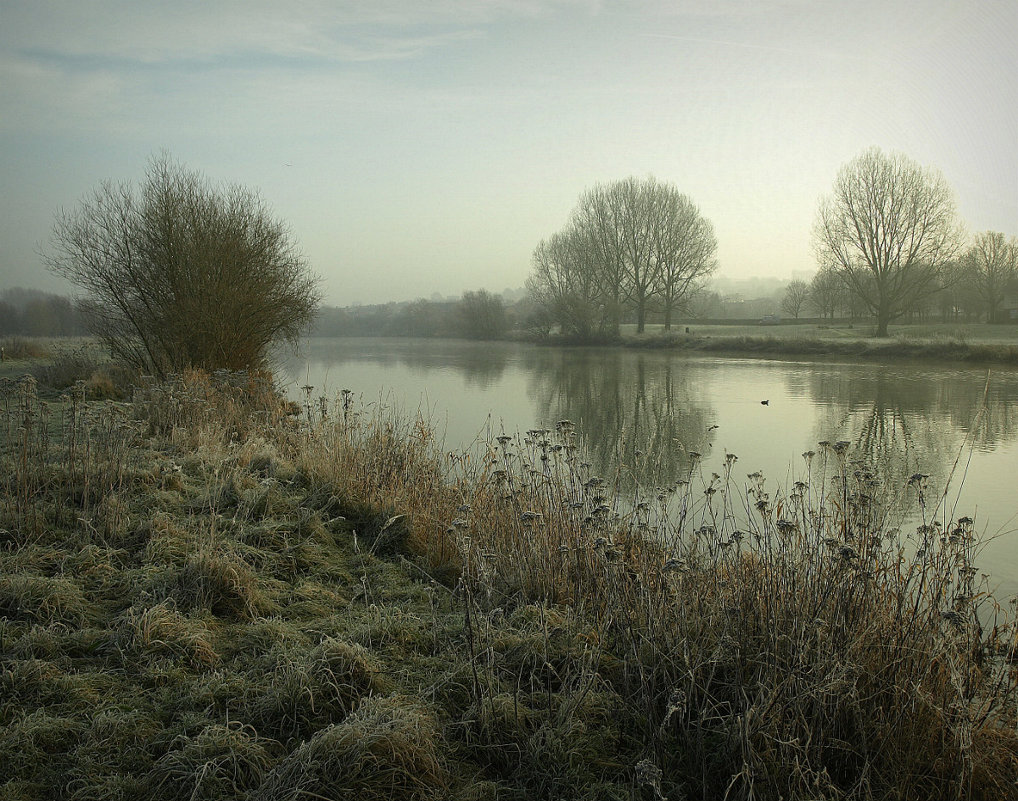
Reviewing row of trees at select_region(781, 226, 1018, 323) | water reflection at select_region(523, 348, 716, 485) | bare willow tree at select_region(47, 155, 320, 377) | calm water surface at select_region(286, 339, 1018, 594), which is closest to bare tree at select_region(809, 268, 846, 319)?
row of trees at select_region(781, 226, 1018, 323)

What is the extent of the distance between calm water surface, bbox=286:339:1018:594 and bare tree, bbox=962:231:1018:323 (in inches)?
939

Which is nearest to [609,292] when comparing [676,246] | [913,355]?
[676,246]

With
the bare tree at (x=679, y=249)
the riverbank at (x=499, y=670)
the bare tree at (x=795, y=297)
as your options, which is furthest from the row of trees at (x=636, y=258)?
the riverbank at (x=499, y=670)

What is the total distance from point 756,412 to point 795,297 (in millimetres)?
57296

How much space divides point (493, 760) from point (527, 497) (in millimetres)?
2693

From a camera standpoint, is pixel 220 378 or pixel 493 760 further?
pixel 220 378

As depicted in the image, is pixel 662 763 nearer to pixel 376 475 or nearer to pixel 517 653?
pixel 517 653

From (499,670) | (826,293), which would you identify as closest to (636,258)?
(826,293)

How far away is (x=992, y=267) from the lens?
138ft

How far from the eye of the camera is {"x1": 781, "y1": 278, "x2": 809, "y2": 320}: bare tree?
65.2 m

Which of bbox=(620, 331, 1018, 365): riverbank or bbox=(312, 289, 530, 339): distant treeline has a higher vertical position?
bbox=(312, 289, 530, 339): distant treeline

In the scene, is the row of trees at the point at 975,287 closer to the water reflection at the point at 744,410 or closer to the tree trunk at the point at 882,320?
the tree trunk at the point at 882,320

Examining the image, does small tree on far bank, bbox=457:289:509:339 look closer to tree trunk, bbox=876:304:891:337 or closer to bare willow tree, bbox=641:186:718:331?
bare willow tree, bbox=641:186:718:331

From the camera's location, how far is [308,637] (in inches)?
133
